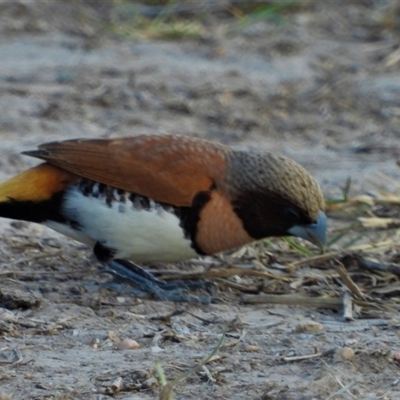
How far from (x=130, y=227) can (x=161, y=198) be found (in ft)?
0.61

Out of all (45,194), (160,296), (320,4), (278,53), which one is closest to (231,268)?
(160,296)

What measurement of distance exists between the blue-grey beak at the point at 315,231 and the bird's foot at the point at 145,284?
50cm

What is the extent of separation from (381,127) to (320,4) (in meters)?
3.16

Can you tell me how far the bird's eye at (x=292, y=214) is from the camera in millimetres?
5539

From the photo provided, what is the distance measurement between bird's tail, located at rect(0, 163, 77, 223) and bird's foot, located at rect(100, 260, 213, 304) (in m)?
0.39

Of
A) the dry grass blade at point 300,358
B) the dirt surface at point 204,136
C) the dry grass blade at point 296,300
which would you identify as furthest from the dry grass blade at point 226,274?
the dry grass blade at point 300,358

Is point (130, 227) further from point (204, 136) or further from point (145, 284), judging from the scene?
point (204, 136)

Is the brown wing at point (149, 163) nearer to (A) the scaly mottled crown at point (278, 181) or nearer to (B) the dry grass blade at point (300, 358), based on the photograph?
(A) the scaly mottled crown at point (278, 181)

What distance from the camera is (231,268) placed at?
19.6 feet

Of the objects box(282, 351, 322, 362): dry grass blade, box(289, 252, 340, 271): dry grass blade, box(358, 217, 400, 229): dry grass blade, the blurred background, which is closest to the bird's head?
box(289, 252, 340, 271): dry grass blade

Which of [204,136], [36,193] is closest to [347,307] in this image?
[36,193]

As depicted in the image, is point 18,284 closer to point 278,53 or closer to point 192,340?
point 192,340

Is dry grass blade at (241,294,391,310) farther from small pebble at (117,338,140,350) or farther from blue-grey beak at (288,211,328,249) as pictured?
small pebble at (117,338,140,350)

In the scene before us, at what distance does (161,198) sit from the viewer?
5.40 meters
